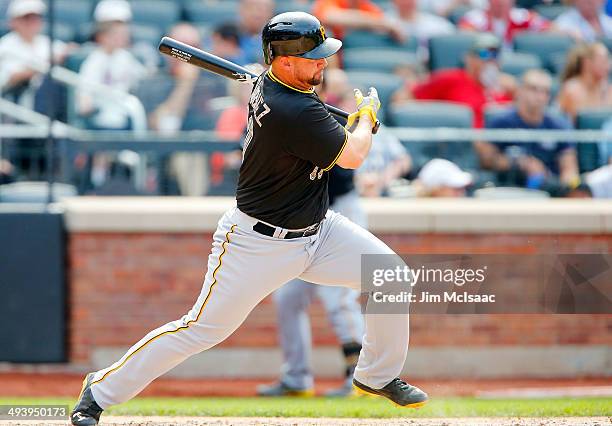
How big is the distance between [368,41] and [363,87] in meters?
1.39

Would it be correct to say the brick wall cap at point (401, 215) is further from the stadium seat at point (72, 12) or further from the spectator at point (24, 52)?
the stadium seat at point (72, 12)

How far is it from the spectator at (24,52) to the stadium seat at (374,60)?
2.52 m

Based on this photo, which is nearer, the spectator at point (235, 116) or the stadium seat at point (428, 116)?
the spectator at point (235, 116)

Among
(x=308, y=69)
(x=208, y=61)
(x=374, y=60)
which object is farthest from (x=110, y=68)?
(x=308, y=69)

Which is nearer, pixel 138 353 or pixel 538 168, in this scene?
pixel 138 353

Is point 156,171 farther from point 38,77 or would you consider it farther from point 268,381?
point 268,381

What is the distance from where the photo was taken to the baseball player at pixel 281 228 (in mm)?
4426

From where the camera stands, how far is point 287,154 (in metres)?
4.47

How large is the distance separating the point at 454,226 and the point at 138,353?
3.91 metres

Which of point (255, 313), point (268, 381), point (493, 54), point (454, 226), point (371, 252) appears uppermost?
point (493, 54)

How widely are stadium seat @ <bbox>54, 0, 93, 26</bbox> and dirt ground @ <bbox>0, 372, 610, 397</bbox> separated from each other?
3.69m

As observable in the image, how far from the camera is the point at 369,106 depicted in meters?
4.60

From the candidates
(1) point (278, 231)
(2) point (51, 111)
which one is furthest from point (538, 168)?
(1) point (278, 231)

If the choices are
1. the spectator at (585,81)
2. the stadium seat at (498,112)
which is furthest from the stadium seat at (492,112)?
the spectator at (585,81)
